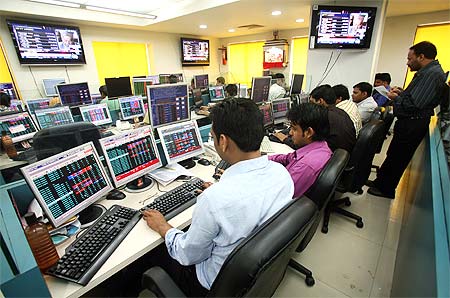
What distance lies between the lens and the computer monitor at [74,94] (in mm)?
3721

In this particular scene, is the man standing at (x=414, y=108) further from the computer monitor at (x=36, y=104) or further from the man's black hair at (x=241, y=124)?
the computer monitor at (x=36, y=104)

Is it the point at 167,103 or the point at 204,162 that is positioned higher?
the point at 167,103

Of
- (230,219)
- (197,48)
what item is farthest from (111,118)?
(197,48)

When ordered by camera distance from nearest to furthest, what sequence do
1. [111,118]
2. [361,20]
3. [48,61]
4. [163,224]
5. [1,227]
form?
[1,227]
[163,224]
[361,20]
[111,118]
[48,61]

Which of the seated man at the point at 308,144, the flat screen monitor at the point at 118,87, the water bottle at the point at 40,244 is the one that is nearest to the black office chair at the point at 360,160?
the seated man at the point at 308,144

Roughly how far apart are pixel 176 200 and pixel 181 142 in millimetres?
577

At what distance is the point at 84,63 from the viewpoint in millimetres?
5676

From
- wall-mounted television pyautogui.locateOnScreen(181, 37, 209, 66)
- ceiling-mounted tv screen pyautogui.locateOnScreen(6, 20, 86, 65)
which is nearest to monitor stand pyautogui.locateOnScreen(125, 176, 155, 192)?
ceiling-mounted tv screen pyautogui.locateOnScreen(6, 20, 86, 65)

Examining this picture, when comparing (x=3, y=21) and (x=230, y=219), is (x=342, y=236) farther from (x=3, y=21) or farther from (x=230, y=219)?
(x=3, y=21)

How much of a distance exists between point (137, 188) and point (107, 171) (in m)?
0.22

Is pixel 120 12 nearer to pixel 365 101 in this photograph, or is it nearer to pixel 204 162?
pixel 204 162

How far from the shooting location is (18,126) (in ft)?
8.80

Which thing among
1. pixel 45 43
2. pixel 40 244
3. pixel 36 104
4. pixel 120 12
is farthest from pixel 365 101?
pixel 45 43

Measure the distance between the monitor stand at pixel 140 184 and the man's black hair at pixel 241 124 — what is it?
83 cm
